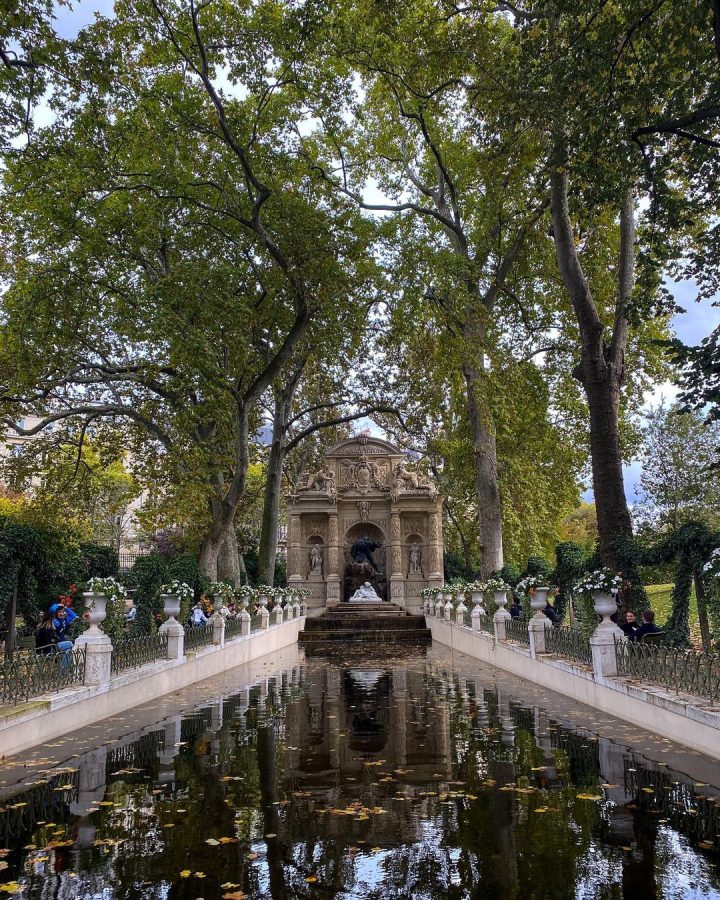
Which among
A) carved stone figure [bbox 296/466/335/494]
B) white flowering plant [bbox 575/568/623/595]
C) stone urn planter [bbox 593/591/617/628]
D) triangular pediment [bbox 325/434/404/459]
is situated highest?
triangular pediment [bbox 325/434/404/459]

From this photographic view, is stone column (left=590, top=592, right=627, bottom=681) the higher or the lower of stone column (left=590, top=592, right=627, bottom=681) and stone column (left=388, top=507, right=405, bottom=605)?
the lower

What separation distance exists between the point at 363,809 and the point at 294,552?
88.7 ft

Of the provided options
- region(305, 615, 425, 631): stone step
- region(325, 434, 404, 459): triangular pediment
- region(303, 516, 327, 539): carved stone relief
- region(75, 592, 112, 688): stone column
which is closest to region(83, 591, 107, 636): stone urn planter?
region(75, 592, 112, 688): stone column

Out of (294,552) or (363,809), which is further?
(294,552)

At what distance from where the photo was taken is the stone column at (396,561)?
1214 inches

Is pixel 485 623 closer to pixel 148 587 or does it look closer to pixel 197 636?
pixel 197 636

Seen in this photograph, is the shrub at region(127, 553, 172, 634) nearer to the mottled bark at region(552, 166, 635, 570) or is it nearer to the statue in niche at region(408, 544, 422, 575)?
the mottled bark at region(552, 166, 635, 570)

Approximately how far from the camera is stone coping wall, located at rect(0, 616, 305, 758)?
24.1 feet

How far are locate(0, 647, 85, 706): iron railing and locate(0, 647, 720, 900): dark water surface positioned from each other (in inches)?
32.2

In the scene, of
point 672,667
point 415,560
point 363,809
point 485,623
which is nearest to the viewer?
point 363,809

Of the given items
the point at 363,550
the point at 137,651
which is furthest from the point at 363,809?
the point at 363,550

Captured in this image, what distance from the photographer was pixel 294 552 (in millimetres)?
32062

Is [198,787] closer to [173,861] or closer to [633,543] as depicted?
[173,861]

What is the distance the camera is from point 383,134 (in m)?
22.2
